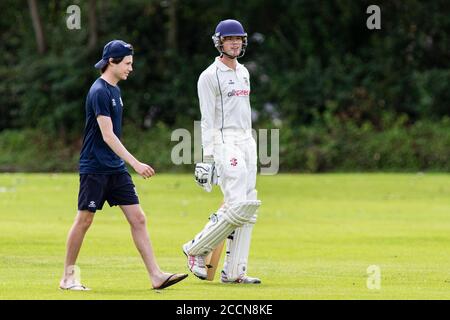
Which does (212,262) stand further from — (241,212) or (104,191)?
(104,191)

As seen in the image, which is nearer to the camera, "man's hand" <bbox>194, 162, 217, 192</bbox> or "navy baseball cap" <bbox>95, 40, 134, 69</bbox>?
"navy baseball cap" <bbox>95, 40, 134, 69</bbox>

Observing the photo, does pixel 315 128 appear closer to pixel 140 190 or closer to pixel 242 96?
pixel 140 190

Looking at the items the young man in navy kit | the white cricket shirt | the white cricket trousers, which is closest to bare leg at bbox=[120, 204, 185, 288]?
the young man in navy kit

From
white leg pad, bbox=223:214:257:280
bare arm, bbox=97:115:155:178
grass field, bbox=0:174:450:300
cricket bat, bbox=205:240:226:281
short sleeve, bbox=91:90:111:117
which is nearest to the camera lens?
bare arm, bbox=97:115:155:178

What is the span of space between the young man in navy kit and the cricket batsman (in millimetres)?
897

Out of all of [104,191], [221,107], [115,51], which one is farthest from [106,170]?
[221,107]

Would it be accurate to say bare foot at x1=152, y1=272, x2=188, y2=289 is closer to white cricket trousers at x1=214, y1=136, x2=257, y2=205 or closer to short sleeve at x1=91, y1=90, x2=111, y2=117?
white cricket trousers at x1=214, y1=136, x2=257, y2=205

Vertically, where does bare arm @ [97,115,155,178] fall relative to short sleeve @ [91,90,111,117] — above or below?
below

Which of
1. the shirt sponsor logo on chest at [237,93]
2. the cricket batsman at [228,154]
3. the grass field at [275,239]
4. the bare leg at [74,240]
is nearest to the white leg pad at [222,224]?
the cricket batsman at [228,154]

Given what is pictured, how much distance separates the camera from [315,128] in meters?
45.4

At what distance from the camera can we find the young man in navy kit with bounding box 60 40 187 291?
12.1 metres

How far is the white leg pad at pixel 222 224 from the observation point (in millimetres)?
12758

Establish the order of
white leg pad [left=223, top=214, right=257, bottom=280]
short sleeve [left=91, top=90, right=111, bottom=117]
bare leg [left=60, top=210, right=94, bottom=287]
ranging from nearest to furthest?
short sleeve [left=91, top=90, right=111, bottom=117] < bare leg [left=60, top=210, right=94, bottom=287] < white leg pad [left=223, top=214, right=257, bottom=280]

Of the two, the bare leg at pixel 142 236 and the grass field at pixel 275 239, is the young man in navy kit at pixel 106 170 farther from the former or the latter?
the grass field at pixel 275 239
